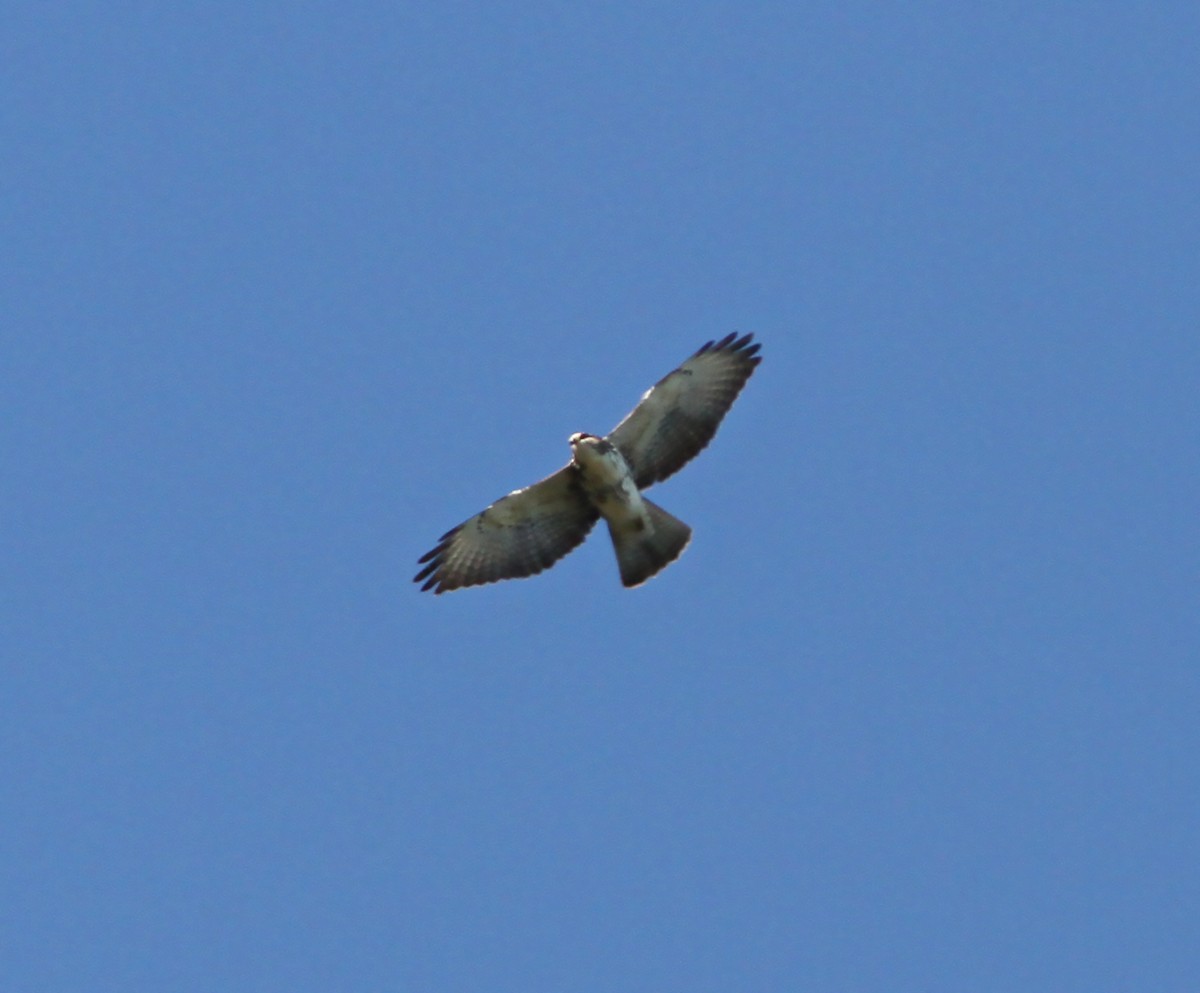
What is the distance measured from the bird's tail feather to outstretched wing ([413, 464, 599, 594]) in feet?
1.12

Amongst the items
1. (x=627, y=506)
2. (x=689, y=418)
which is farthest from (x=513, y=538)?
(x=689, y=418)

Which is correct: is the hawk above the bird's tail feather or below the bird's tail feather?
above

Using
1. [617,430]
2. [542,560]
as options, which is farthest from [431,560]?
[617,430]

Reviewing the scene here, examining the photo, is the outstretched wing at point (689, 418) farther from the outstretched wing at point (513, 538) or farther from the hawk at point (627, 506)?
the outstretched wing at point (513, 538)

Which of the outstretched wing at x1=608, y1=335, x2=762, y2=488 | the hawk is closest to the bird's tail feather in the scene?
the hawk

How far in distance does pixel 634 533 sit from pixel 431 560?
1891 millimetres

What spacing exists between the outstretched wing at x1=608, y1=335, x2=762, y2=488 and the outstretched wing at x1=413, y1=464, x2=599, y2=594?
25.2 inches

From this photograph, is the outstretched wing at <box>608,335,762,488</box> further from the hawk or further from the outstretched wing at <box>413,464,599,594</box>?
the outstretched wing at <box>413,464,599,594</box>

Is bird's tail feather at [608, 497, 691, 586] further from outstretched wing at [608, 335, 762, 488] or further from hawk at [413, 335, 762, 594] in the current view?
outstretched wing at [608, 335, 762, 488]

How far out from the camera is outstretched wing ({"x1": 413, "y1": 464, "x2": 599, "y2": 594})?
17531 millimetres

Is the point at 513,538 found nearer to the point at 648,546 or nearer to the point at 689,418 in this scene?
the point at 648,546

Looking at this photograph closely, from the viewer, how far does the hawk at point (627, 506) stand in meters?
17.4

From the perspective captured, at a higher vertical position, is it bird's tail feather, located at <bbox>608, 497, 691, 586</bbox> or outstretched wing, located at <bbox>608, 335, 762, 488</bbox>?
outstretched wing, located at <bbox>608, 335, 762, 488</bbox>

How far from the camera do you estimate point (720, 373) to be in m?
17.7
